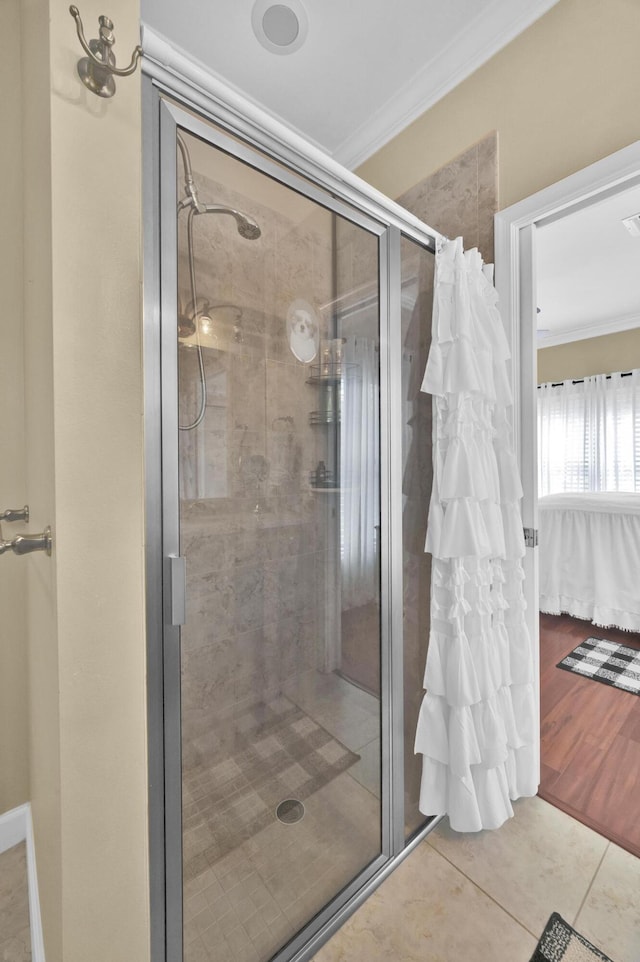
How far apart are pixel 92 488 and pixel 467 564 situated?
3.42 feet

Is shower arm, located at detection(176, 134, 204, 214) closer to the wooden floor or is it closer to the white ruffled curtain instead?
the white ruffled curtain

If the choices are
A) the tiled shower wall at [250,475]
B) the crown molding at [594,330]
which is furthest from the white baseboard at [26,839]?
the crown molding at [594,330]

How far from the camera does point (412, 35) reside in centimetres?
153

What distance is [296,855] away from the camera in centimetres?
110

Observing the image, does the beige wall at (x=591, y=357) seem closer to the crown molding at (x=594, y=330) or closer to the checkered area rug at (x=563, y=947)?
the crown molding at (x=594, y=330)

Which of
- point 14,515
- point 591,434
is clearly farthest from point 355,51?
point 591,434

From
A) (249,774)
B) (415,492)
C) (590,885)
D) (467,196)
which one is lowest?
(590,885)

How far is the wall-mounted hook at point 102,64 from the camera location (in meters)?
0.69

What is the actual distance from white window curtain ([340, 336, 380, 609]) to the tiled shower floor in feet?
0.95

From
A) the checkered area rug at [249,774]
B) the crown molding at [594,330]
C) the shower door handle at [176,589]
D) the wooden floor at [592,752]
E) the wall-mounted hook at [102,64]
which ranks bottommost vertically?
the wooden floor at [592,752]

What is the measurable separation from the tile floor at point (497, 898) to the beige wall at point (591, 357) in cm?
528

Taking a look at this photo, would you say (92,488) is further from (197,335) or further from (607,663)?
(607,663)

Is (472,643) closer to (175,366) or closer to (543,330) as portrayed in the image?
(175,366)

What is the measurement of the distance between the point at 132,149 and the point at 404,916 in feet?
6.20
